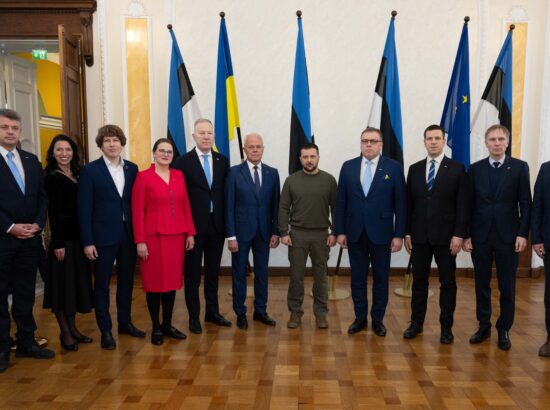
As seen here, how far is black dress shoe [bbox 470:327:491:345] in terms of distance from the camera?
9.86 feet

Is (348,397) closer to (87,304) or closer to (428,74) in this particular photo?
(87,304)

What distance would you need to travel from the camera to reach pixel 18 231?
8.37ft

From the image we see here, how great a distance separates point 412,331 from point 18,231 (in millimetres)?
2679

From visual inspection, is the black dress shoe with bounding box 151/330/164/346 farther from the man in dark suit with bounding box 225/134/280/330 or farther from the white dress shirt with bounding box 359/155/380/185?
the white dress shirt with bounding box 359/155/380/185

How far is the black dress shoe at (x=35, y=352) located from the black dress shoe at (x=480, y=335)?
282 centimetres

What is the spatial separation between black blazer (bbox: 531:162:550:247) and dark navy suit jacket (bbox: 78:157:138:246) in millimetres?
2668

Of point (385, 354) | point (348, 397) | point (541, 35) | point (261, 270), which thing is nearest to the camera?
point (348, 397)

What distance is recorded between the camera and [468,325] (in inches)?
133

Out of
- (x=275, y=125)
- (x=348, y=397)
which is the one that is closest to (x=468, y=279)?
(x=275, y=125)

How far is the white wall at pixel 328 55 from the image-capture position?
4914 millimetres

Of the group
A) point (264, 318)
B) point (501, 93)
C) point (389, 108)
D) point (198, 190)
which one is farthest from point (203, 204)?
point (501, 93)

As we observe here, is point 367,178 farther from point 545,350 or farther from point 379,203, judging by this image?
point 545,350

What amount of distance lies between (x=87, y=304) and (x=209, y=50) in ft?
10.8

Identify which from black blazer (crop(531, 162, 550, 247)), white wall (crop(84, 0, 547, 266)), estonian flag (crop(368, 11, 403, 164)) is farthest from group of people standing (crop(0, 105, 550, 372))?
white wall (crop(84, 0, 547, 266))
